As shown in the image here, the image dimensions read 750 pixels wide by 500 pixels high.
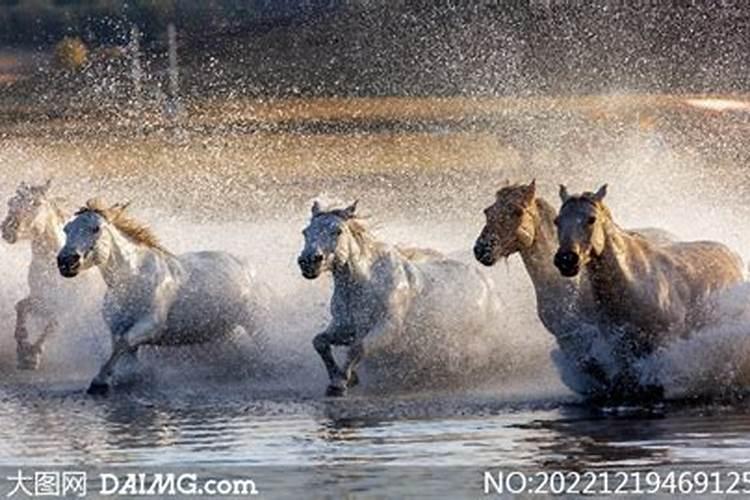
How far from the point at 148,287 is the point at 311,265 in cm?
159

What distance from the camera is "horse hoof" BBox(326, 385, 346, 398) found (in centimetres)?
2564

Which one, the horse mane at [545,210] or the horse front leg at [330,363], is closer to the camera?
the horse mane at [545,210]

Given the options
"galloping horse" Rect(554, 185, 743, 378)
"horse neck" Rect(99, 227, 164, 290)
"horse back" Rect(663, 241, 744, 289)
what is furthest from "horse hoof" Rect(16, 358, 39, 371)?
"galloping horse" Rect(554, 185, 743, 378)

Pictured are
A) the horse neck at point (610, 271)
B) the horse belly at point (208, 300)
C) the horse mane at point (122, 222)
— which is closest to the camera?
the horse neck at point (610, 271)

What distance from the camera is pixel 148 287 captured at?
26844 millimetres

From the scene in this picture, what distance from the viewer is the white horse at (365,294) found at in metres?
25.9

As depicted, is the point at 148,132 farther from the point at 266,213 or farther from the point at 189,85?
the point at 266,213

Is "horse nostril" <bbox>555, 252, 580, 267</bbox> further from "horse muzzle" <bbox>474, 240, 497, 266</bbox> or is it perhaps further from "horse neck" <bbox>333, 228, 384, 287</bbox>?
"horse neck" <bbox>333, 228, 384, 287</bbox>

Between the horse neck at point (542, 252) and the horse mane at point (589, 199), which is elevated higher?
the horse mane at point (589, 199)

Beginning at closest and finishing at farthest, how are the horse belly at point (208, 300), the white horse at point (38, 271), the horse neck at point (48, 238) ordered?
the horse belly at point (208, 300)
the white horse at point (38, 271)
the horse neck at point (48, 238)

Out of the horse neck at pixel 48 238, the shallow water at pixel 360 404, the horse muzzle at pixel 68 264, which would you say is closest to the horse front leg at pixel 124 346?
the shallow water at pixel 360 404

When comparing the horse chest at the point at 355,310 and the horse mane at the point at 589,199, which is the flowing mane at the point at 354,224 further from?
the horse mane at the point at 589,199

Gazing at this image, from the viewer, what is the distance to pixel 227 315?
27812 mm

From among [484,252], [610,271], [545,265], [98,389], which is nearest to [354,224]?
[484,252]
